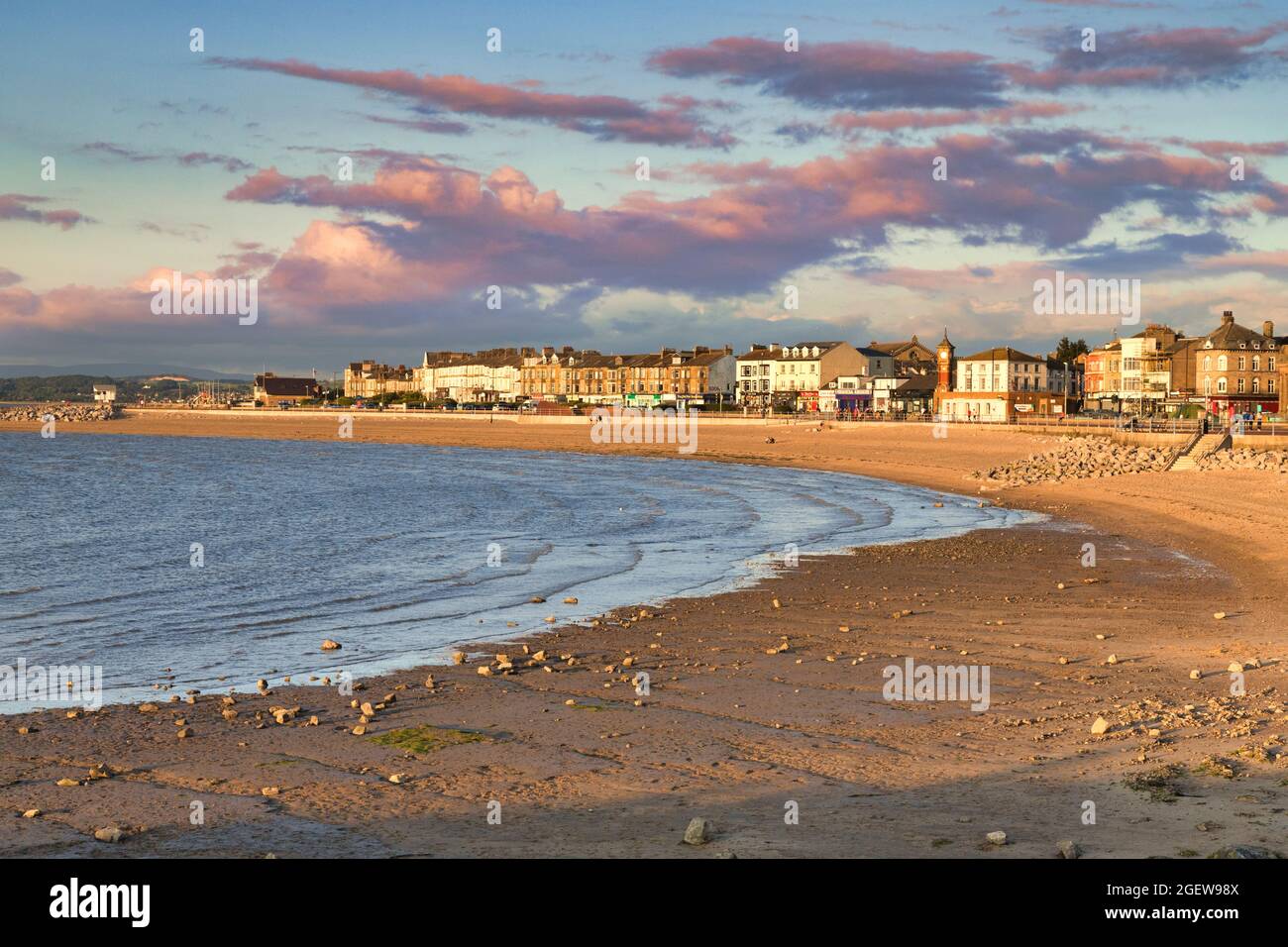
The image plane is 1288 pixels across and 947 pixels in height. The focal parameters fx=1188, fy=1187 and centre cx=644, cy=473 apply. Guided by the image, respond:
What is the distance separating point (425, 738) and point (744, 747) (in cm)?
317

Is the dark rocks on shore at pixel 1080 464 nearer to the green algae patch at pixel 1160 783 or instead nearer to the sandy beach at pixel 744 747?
the sandy beach at pixel 744 747

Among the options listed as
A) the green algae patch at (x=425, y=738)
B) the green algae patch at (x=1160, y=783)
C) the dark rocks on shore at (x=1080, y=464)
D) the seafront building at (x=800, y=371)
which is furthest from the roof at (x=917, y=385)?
the green algae patch at (x=1160, y=783)

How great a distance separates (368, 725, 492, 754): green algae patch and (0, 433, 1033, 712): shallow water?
11.4ft

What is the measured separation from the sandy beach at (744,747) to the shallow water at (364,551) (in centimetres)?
230

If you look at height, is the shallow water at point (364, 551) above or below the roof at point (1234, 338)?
below

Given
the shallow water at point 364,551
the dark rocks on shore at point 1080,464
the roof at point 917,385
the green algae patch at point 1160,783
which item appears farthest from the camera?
the roof at point 917,385

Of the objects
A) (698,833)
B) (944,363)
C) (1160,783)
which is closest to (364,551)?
(698,833)

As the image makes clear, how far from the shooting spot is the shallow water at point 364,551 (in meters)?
18.0

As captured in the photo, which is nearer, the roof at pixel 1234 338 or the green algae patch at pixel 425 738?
the green algae patch at pixel 425 738

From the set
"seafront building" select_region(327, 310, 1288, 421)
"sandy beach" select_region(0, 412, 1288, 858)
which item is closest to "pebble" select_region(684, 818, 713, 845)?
"sandy beach" select_region(0, 412, 1288, 858)

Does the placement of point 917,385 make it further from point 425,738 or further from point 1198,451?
point 425,738

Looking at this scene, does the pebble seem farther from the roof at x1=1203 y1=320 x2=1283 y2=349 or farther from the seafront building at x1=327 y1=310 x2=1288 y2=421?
the roof at x1=1203 y1=320 x2=1283 y2=349
